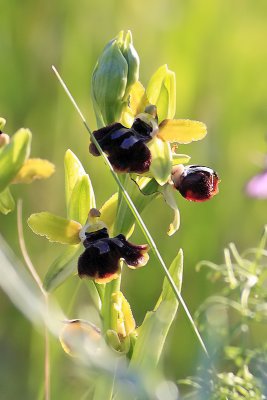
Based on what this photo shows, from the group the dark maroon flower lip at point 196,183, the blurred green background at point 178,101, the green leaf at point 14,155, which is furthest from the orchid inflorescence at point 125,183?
the blurred green background at point 178,101

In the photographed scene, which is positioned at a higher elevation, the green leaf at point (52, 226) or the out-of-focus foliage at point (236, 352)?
the green leaf at point (52, 226)

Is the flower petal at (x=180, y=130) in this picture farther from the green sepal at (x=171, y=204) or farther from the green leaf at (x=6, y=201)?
the green leaf at (x=6, y=201)

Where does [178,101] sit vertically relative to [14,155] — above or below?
below

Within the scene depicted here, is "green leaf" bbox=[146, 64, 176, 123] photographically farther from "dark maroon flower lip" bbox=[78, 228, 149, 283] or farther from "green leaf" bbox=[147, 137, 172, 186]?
"dark maroon flower lip" bbox=[78, 228, 149, 283]

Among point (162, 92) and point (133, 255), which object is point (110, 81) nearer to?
point (162, 92)

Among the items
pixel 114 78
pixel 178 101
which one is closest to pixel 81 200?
pixel 114 78

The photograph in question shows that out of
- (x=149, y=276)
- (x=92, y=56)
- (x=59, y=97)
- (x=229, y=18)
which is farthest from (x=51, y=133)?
(x=229, y=18)

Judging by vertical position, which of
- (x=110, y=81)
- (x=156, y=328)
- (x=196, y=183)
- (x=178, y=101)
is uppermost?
(x=110, y=81)

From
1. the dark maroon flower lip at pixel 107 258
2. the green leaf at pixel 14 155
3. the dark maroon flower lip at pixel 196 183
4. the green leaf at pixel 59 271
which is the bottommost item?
the green leaf at pixel 59 271
